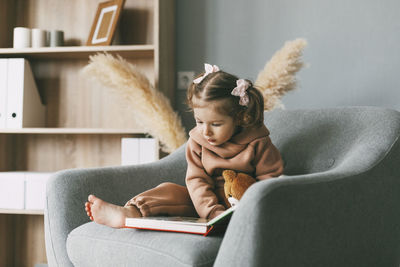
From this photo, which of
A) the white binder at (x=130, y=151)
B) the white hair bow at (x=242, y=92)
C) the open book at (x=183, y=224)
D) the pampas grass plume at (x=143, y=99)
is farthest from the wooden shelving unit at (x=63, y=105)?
the open book at (x=183, y=224)

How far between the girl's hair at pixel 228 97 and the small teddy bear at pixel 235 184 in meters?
0.17

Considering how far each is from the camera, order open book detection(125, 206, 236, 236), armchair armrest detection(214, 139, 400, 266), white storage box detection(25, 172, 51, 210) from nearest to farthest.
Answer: armchair armrest detection(214, 139, 400, 266) < open book detection(125, 206, 236, 236) < white storage box detection(25, 172, 51, 210)

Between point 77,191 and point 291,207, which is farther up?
point 291,207

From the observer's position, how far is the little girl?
4.81ft

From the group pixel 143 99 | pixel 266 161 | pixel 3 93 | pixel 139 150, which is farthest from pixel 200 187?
pixel 3 93

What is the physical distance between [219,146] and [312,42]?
1.03 m

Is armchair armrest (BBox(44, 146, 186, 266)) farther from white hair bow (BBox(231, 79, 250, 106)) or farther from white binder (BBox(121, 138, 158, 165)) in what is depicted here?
white binder (BBox(121, 138, 158, 165))

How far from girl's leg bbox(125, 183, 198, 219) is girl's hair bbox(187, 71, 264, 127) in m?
0.26

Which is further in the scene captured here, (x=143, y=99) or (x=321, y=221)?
(x=143, y=99)

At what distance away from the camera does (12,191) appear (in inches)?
94.6

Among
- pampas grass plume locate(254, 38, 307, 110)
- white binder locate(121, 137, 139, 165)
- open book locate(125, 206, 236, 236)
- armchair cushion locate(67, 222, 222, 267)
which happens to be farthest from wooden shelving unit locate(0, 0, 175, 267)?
open book locate(125, 206, 236, 236)

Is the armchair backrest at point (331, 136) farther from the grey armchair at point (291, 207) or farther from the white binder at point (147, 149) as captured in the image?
the white binder at point (147, 149)

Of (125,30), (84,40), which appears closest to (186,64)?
(125,30)

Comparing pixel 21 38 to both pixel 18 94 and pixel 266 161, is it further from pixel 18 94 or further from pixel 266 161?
pixel 266 161
